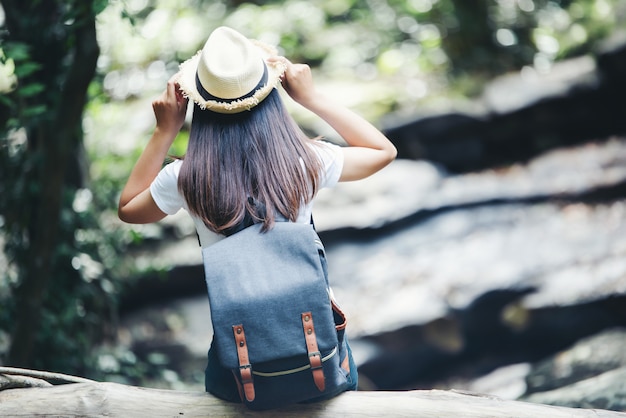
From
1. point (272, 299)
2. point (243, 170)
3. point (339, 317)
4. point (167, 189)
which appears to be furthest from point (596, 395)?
point (167, 189)

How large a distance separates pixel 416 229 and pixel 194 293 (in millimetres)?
2168

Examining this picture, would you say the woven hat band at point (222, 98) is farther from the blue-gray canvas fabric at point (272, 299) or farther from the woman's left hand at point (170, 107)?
the blue-gray canvas fabric at point (272, 299)

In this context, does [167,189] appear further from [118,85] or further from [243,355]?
[118,85]

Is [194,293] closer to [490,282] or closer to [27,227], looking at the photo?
[27,227]

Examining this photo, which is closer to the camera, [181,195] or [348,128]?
[181,195]

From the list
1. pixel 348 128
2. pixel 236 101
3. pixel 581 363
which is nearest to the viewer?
pixel 236 101

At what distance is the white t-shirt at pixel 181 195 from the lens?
2166mm

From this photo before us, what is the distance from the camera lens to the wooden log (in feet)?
7.22

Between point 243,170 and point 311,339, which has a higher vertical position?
point 243,170

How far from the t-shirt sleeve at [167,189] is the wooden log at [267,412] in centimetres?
67

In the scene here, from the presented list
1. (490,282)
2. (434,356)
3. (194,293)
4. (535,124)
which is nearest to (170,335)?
(194,293)

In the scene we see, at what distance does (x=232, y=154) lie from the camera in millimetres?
2096

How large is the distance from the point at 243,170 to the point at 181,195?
0.77 feet

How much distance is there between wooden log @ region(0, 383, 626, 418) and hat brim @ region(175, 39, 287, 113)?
1.02 m
